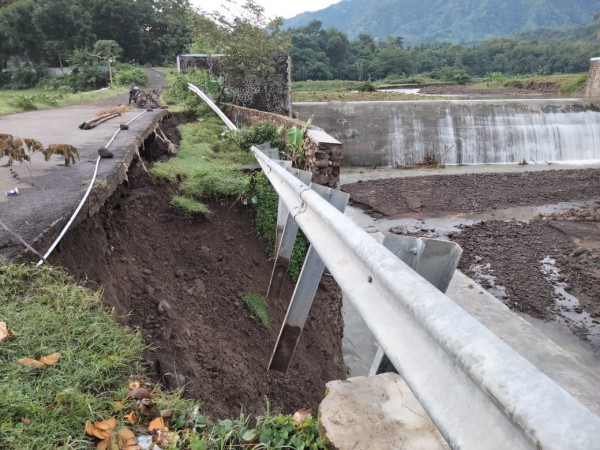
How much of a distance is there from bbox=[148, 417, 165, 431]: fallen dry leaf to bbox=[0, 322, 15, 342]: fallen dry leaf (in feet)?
2.59

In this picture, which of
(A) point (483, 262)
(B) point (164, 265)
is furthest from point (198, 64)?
(B) point (164, 265)

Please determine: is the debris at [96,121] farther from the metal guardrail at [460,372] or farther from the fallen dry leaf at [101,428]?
the metal guardrail at [460,372]

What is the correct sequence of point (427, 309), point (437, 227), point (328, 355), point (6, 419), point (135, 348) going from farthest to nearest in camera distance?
point (437, 227)
point (328, 355)
point (135, 348)
point (6, 419)
point (427, 309)

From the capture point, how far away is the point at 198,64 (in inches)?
651

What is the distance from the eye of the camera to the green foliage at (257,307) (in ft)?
16.7

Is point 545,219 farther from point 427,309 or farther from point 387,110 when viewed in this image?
point 427,309

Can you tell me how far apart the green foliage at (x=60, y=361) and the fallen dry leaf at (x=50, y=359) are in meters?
0.02

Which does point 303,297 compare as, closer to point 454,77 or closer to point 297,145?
point 297,145

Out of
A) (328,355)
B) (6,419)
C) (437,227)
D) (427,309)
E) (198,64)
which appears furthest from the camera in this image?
(198,64)

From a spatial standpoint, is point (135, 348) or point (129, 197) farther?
point (129, 197)

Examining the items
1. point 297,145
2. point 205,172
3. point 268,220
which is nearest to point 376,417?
point 268,220

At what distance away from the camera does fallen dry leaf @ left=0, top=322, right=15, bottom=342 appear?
199 cm

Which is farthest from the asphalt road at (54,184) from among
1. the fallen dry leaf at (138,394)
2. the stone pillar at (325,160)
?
the stone pillar at (325,160)

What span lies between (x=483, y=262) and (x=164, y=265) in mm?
7837
